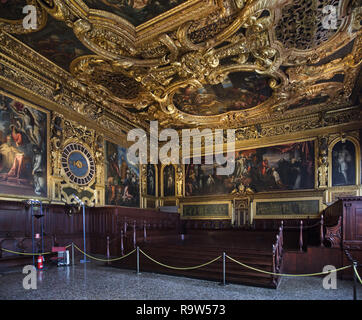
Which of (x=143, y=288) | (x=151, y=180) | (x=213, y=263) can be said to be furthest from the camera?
(x=151, y=180)

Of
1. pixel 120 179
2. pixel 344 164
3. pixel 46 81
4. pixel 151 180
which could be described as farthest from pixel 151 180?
pixel 344 164

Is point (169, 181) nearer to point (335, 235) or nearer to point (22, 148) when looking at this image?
point (22, 148)

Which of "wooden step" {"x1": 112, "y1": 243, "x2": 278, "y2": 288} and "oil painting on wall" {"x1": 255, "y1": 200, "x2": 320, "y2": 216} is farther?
"oil painting on wall" {"x1": 255, "y1": 200, "x2": 320, "y2": 216}

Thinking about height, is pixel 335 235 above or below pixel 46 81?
below

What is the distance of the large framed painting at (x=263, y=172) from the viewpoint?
13.4 meters

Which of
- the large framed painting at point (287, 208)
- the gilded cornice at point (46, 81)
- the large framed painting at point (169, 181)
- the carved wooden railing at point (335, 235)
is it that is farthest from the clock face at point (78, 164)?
the carved wooden railing at point (335, 235)

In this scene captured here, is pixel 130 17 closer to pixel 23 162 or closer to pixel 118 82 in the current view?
pixel 118 82

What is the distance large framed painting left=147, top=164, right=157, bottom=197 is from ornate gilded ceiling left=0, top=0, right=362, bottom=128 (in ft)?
17.0

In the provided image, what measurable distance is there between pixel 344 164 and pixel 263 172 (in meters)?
3.89

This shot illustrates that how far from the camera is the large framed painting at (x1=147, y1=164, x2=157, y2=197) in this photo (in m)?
16.5

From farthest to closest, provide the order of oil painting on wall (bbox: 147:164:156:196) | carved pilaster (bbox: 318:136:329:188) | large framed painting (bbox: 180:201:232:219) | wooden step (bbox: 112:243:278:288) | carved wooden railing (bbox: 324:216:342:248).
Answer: oil painting on wall (bbox: 147:164:156:196)
large framed painting (bbox: 180:201:232:219)
carved pilaster (bbox: 318:136:329:188)
carved wooden railing (bbox: 324:216:342:248)
wooden step (bbox: 112:243:278:288)

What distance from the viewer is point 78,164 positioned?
36.9 ft

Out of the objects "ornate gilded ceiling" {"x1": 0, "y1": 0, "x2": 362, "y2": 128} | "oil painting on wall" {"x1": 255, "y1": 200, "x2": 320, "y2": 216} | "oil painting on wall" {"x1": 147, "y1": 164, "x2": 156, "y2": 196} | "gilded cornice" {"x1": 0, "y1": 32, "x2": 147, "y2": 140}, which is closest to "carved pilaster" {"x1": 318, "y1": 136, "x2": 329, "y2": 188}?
"oil painting on wall" {"x1": 255, "y1": 200, "x2": 320, "y2": 216}

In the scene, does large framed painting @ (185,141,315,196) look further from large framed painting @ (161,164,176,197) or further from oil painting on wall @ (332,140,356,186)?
large framed painting @ (161,164,176,197)
